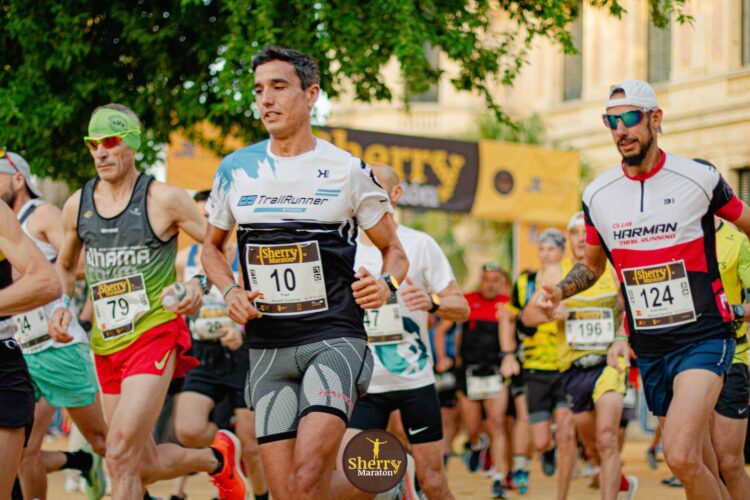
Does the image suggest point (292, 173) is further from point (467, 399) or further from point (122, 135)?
point (467, 399)

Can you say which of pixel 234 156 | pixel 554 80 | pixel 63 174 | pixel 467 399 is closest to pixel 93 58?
pixel 63 174

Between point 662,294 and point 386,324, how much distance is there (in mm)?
1817

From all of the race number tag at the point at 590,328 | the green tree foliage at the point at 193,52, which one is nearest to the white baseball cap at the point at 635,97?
the race number tag at the point at 590,328

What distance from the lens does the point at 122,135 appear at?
291 inches

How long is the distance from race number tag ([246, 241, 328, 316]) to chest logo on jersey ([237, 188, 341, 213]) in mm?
165

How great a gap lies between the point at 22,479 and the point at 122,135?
232cm

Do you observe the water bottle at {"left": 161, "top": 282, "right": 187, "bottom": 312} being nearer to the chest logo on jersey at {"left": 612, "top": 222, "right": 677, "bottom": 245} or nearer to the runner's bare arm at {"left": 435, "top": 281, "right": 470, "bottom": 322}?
the runner's bare arm at {"left": 435, "top": 281, "right": 470, "bottom": 322}

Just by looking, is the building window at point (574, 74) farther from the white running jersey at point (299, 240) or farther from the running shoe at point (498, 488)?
the white running jersey at point (299, 240)

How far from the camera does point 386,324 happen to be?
302 inches

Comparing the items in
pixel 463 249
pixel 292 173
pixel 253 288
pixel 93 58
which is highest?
pixel 93 58

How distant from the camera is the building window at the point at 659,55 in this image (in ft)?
104

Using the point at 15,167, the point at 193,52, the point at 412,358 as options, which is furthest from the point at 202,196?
the point at 193,52

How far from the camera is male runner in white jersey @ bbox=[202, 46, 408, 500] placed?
5.57 metres

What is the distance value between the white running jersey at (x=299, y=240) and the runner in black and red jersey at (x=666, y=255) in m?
1.40
